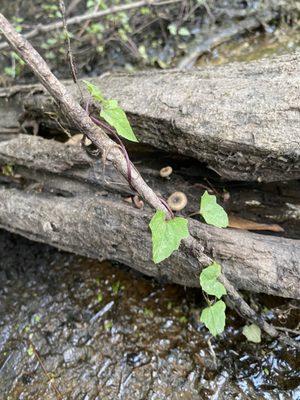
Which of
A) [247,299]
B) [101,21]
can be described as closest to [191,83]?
[247,299]

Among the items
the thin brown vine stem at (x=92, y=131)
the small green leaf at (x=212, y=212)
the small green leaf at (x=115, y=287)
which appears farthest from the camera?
the small green leaf at (x=115, y=287)

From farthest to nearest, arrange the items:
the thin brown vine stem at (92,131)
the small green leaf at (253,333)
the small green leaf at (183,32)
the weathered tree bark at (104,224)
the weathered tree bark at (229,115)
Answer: the small green leaf at (183,32)
the small green leaf at (253,333)
the weathered tree bark at (104,224)
the weathered tree bark at (229,115)
the thin brown vine stem at (92,131)

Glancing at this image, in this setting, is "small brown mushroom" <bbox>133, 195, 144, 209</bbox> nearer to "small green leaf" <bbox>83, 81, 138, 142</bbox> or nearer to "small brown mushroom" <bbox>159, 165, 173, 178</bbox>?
"small brown mushroom" <bbox>159, 165, 173, 178</bbox>

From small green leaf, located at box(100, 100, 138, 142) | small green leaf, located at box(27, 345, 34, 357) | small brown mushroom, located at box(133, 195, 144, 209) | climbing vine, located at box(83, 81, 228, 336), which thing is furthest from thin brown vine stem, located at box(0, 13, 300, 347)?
small green leaf, located at box(27, 345, 34, 357)

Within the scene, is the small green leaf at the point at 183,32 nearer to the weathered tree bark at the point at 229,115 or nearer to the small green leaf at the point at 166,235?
the weathered tree bark at the point at 229,115

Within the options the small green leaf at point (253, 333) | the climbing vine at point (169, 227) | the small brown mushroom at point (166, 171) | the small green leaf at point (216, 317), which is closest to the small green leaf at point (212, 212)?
the climbing vine at point (169, 227)

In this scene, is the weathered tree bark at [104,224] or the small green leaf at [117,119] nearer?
the small green leaf at [117,119]
